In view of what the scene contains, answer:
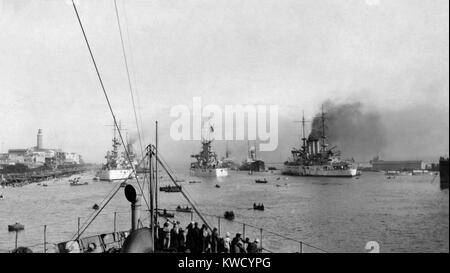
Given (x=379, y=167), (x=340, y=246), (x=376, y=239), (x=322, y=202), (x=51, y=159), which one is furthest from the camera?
(x=379, y=167)

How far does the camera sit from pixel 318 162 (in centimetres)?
12100

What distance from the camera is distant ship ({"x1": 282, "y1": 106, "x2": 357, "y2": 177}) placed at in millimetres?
115438

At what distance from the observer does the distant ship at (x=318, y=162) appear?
11544cm

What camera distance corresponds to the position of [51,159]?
394ft

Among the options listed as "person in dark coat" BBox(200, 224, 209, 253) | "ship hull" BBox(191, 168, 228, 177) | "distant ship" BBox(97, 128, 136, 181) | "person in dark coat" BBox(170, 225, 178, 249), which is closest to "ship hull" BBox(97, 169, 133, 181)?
"distant ship" BBox(97, 128, 136, 181)

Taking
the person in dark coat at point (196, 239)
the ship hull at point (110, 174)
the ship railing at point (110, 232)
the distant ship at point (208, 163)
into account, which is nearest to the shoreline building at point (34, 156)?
the ship hull at point (110, 174)

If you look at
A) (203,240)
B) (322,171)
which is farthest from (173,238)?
(322,171)

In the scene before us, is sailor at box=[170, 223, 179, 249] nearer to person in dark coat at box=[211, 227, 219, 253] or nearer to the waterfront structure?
person in dark coat at box=[211, 227, 219, 253]

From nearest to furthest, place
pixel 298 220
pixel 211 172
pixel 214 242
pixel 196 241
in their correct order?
pixel 214 242 < pixel 196 241 < pixel 298 220 < pixel 211 172

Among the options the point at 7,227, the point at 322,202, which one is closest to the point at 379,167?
the point at 322,202

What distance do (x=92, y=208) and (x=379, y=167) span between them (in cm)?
14540

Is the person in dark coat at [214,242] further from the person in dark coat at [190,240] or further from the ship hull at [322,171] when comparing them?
the ship hull at [322,171]

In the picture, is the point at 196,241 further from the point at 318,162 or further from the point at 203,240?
the point at 318,162
